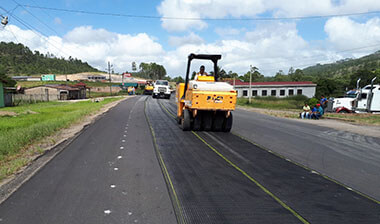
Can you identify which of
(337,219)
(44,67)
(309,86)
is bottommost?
(337,219)

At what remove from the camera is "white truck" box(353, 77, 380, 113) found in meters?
21.6

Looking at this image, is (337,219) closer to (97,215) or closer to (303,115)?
(97,215)

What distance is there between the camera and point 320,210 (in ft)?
14.1

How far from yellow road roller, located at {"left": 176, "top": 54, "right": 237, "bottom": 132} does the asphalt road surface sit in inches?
66.0

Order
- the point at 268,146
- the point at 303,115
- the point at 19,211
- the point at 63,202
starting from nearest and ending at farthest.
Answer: the point at 19,211 < the point at 63,202 < the point at 268,146 < the point at 303,115

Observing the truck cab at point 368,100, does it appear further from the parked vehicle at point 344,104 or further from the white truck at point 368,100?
the parked vehicle at point 344,104

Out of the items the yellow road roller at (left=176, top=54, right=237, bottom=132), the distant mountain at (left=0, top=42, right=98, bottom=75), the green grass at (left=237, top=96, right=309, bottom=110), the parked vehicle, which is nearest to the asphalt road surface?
the yellow road roller at (left=176, top=54, right=237, bottom=132)

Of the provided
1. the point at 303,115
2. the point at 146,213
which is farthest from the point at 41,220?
the point at 303,115

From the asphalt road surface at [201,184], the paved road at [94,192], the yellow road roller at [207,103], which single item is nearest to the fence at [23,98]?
the yellow road roller at [207,103]

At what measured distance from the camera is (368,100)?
868 inches

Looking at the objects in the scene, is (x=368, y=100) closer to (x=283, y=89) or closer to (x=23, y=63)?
(x=283, y=89)

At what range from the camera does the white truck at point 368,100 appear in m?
21.6

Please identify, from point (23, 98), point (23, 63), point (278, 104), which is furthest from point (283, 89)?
point (23, 63)

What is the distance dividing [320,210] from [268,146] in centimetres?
468
